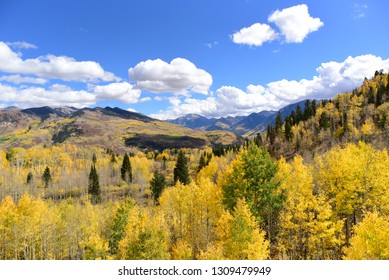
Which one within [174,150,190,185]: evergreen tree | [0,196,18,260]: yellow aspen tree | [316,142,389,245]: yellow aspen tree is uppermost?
[316,142,389,245]: yellow aspen tree

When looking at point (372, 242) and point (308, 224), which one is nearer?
point (372, 242)

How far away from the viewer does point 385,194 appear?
37219 mm

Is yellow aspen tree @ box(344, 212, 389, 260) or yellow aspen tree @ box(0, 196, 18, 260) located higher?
yellow aspen tree @ box(344, 212, 389, 260)

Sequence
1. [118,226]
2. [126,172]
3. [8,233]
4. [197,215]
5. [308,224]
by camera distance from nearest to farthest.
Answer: [308,224] → [197,215] → [8,233] → [118,226] → [126,172]

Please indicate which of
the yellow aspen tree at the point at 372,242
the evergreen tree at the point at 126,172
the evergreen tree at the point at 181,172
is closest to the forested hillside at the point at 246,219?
the yellow aspen tree at the point at 372,242

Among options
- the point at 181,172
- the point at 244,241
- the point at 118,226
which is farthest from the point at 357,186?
the point at 181,172

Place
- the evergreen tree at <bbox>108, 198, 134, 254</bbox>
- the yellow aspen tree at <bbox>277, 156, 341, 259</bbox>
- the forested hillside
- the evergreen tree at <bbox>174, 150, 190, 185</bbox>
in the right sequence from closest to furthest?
the forested hillside, the yellow aspen tree at <bbox>277, 156, 341, 259</bbox>, the evergreen tree at <bbox>108, 198, 134, 254</bbox>, the evergreen tree at <bbox>174, 150, 190, 185</bbox>

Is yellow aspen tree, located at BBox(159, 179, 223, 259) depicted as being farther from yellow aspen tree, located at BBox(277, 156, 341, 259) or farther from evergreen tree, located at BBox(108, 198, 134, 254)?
yellow aspen tree, located at BBox(277, 156, 341, 259)

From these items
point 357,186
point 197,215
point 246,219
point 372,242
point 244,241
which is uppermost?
point 357,186

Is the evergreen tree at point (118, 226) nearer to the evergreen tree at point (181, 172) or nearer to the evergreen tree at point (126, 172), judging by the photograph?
the evergreen tree at point (181, 172)

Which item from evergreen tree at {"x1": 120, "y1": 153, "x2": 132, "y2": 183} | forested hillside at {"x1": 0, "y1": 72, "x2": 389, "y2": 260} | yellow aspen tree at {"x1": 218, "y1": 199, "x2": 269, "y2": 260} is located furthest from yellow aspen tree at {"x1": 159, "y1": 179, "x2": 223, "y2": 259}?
evergreen tree at {"x1": 120, "y1": 153, "x2": 132, "y2": 183}

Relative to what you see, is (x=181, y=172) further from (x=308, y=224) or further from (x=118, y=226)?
(x=308, y=224)

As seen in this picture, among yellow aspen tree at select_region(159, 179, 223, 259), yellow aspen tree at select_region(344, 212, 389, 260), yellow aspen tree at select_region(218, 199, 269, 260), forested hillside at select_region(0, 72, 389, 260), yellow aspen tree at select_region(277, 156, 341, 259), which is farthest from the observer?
yellow aspen tree at select_region(159, 179, 223, 259)
